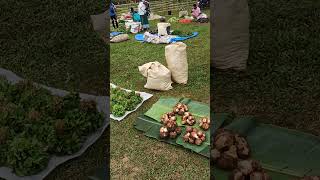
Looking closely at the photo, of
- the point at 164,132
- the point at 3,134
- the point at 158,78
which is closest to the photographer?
the point at 3,134

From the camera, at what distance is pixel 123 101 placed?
9406 mm

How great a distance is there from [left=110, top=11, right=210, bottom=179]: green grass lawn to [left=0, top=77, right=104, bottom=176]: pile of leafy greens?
27.4 inches

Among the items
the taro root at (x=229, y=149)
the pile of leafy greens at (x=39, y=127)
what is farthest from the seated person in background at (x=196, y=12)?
the taro root at (x=229, y=149)

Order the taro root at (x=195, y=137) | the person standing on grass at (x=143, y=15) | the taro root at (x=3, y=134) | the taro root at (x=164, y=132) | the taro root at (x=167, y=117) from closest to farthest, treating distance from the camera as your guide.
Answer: the taro root at (x=3, y=134)
the taro root at (x=195, y=137)
the taro root at (x=164, y=132)
the taro root at (x=167, y=117)
the person standing on grass at (x=143, y=15)

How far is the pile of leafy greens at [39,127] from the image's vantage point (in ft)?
23.5

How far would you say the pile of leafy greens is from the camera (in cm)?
716

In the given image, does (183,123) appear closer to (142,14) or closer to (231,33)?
(231,33)

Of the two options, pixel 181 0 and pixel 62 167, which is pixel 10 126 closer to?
pixel 62 167

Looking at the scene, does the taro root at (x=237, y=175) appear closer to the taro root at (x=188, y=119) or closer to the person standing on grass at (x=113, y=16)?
the taro root at (x=188, y=119)

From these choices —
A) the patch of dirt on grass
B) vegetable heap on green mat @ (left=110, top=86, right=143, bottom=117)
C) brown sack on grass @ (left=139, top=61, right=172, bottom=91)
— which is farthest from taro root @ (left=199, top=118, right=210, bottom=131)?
brown sack on grass @ (left=139, top=61, right=172, bottom=91)

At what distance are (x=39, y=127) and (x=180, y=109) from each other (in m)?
2.93

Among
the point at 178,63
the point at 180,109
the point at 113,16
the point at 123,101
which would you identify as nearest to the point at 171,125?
the point at 180,109

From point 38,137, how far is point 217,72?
517 centimetres

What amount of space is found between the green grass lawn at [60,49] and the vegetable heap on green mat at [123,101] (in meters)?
0.56
